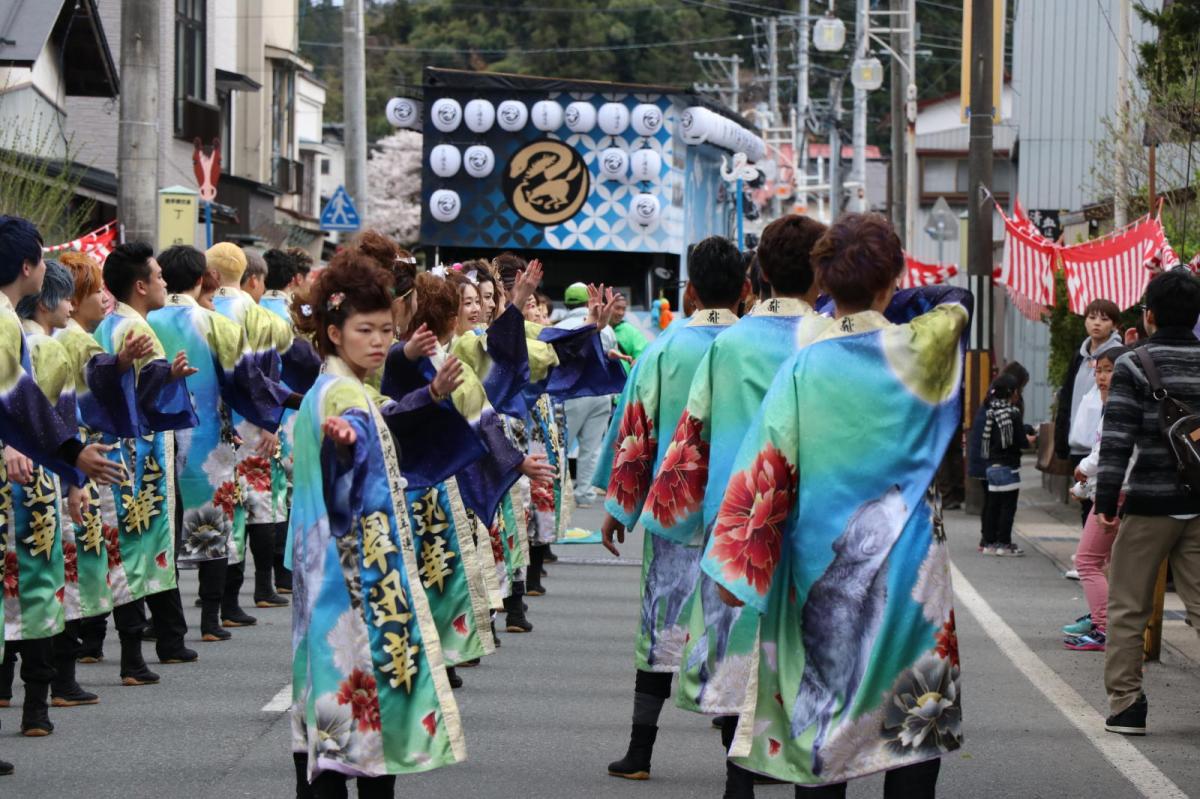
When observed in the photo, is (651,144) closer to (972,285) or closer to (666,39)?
(972,285)

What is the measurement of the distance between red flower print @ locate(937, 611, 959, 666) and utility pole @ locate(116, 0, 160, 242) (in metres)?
10.8

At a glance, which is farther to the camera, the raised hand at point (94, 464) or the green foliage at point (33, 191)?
the green foliage at point (33, 191)

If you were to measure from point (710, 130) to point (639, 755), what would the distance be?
19571 millimetres

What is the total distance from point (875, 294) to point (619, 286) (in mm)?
20852

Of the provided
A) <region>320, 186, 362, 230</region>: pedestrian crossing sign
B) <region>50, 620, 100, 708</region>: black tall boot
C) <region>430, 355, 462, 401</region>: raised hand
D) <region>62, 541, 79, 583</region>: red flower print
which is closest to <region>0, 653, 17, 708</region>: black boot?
<region>50, 620, 100, 708</region>: black tall boot

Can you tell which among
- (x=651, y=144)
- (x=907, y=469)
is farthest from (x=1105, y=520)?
(x=651, y=144)

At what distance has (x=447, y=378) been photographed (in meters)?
5.27

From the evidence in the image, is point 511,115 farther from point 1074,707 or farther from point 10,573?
point 10,573

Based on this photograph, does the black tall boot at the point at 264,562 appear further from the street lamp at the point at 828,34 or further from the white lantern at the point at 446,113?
the street lamp at the point at 828,34

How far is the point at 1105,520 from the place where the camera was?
23.6 feet

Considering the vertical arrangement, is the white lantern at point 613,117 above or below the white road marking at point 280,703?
above

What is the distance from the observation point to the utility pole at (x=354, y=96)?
2534 centimetres

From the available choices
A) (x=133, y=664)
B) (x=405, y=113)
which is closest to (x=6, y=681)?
(x=133, y=664)

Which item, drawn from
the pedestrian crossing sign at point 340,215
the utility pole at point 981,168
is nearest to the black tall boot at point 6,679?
the utility pole at point 981,168
